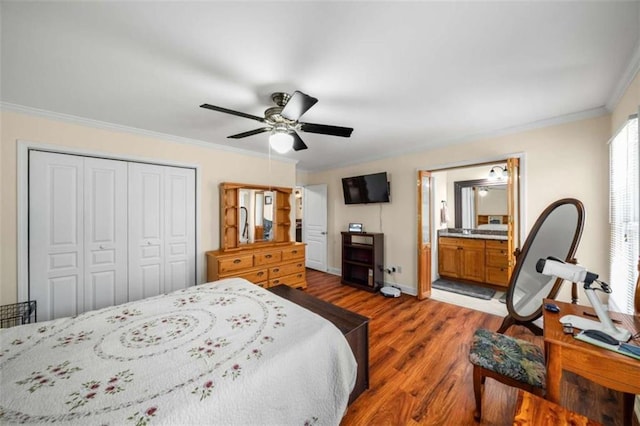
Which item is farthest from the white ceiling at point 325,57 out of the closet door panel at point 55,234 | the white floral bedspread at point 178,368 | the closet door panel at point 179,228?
the white floral bedspread at point 178,368

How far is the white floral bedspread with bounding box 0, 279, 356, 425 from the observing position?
87 cm

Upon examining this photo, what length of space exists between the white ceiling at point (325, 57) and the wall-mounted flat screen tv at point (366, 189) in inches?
62.6

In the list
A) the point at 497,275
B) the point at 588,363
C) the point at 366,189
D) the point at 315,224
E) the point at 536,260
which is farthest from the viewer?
the point at 315,224

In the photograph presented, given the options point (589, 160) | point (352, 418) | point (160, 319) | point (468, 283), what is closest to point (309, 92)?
point (160, 319)

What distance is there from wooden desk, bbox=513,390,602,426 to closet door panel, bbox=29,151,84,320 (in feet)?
12.1

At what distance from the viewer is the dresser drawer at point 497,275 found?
3740 mm

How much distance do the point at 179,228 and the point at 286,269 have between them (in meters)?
1.63

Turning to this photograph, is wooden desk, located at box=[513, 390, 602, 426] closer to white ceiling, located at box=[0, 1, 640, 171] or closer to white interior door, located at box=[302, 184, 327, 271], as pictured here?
white ceiling, located at box=[0, 1, 640, 171]

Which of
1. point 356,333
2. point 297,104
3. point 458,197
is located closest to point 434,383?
point 356,333

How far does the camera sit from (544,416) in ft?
2.88

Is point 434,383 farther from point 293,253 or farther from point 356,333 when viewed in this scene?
point 293,253

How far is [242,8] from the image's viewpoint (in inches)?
45.3

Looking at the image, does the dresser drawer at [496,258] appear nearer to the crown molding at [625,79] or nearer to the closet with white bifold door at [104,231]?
the crown molding at [625,79]

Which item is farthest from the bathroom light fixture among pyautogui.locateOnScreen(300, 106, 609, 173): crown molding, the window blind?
the window blind
